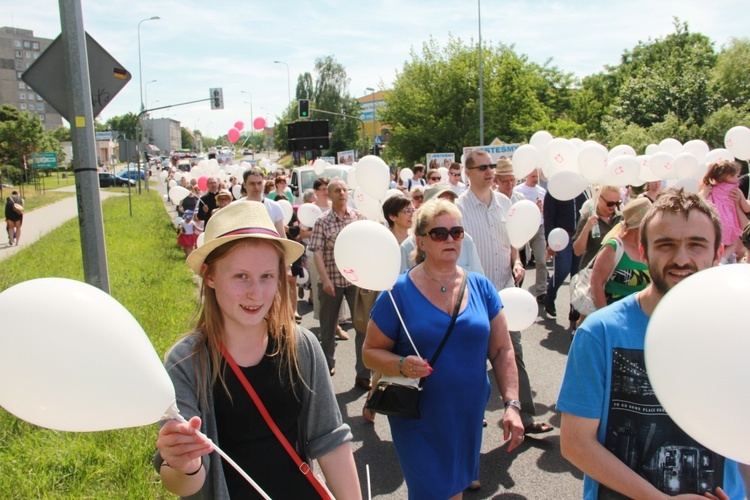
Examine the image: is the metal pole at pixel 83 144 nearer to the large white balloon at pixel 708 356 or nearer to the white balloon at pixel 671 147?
the large white balloon at pixel 708 356

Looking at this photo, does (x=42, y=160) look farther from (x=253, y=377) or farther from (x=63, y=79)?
(x=253, y=377)

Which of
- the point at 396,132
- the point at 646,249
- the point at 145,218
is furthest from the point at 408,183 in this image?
the point at 396,132

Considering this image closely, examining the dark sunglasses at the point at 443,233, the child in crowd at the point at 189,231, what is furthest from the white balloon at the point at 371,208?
the child in crowd at the point at 189,231

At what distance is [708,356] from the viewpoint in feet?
4.15

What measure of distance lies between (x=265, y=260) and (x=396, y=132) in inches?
1405

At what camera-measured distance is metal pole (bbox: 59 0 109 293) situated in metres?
3.89

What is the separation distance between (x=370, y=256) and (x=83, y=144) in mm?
2100

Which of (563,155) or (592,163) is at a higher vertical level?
(563,155)

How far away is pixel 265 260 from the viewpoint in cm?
197

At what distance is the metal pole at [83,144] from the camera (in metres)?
3.89

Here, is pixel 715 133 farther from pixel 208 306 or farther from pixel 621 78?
pixel 208 306

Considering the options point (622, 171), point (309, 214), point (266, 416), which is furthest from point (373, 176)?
point (266, 416)

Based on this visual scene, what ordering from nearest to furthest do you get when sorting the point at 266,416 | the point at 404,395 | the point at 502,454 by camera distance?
the point at 266,416, the point at 404,395, the point at 502,454

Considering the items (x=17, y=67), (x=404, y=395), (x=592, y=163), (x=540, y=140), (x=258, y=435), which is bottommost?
(x=404, y=395)
